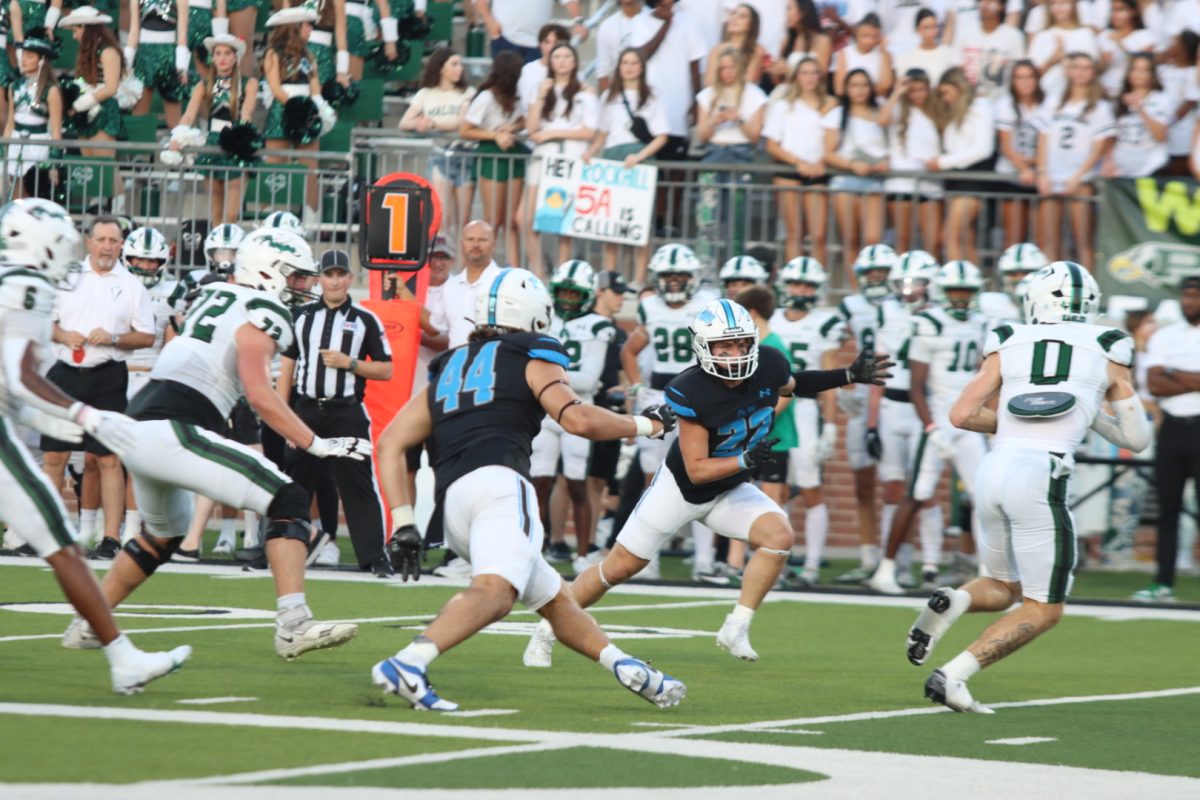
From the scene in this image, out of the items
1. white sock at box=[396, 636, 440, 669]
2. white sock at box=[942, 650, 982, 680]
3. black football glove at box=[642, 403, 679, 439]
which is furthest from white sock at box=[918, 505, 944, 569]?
white sock at box=[396, 636, 440, 669]

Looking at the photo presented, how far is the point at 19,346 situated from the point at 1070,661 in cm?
568

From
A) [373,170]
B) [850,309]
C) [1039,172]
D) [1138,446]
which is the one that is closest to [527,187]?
[373,170]

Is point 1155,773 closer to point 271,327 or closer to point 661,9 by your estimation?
point 271,327

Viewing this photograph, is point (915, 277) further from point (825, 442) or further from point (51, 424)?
point (51, 424)

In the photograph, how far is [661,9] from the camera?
15.7 meters

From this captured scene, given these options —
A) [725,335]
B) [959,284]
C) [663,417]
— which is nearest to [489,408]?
[663,417]

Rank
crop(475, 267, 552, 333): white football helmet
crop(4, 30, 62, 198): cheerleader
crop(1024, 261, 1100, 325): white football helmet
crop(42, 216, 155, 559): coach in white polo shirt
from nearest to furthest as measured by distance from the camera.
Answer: crop(475, 267, 552, 333): white football helmet → crop(1024, 261, 1100, 325): white football helmet → crop(42, 216, 155, 559): coach in white polo shirt → crop(4, 30, 62, 198): cheerleader

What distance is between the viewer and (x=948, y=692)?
768 cm

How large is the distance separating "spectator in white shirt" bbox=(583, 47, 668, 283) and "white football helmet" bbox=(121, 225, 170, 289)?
3585mm

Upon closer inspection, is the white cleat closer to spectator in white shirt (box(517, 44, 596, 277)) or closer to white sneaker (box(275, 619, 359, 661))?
white sneaker (box(275, 619, 359, 661))

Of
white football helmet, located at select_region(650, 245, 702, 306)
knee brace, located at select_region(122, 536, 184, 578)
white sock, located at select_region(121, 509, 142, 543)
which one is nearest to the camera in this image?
knee brace, located at select_region(122, 536, 184, 578)

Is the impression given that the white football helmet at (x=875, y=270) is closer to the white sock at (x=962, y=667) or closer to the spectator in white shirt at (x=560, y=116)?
the spectator in white shirt at (x=560, y=116)

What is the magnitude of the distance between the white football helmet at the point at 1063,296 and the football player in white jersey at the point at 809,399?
528 cm

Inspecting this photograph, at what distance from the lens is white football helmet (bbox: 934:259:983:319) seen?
13.4 metres
